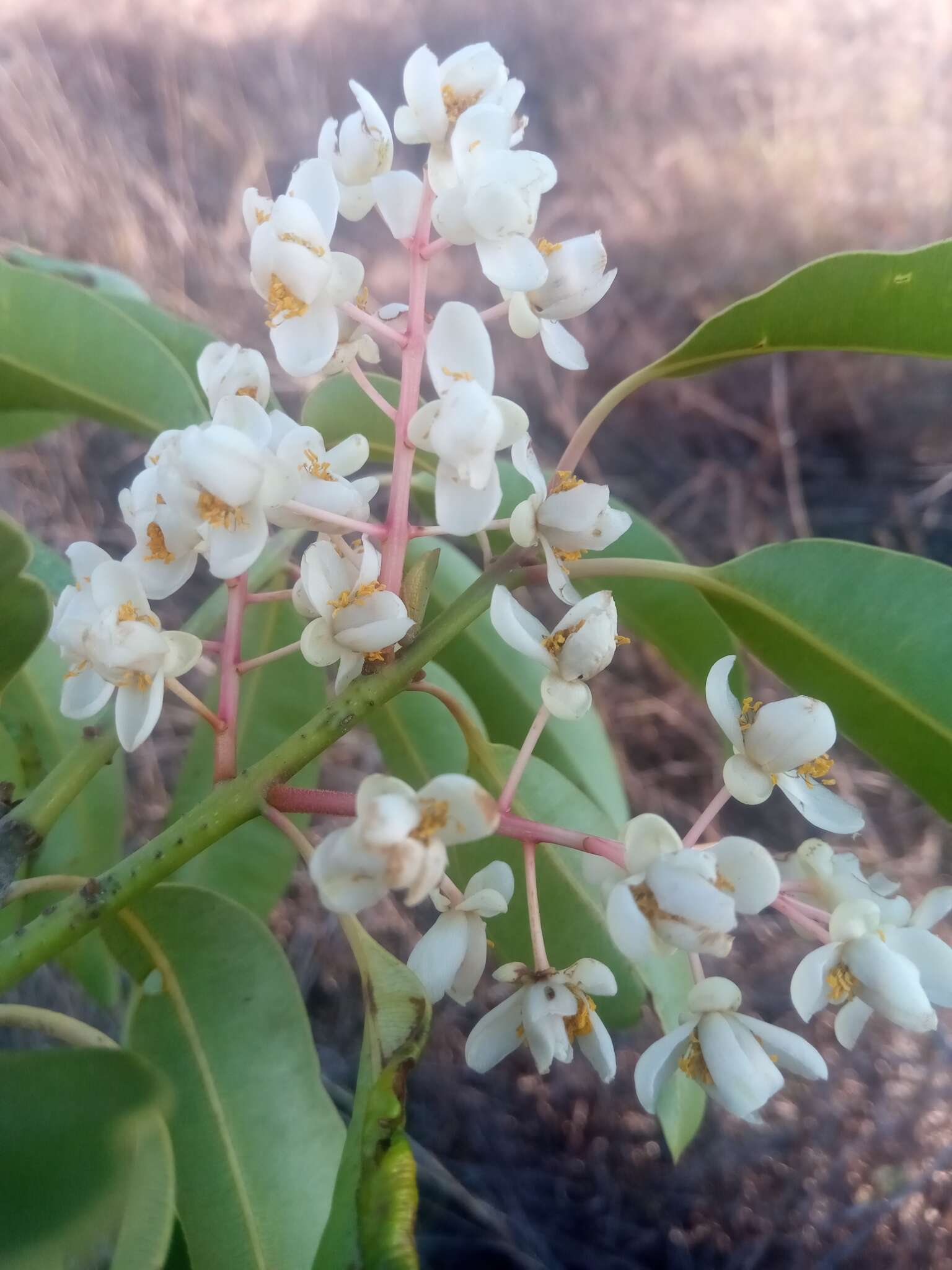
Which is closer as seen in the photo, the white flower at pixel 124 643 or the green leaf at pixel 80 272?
the white flower at pixel 124 643

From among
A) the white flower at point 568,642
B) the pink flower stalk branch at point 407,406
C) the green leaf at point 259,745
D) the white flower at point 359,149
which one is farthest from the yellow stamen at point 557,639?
the green leaf at point 259,745

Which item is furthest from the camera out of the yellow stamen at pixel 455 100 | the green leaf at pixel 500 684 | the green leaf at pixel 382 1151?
the green leaf at pixel 500 684

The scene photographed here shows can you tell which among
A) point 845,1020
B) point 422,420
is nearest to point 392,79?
point 422,420

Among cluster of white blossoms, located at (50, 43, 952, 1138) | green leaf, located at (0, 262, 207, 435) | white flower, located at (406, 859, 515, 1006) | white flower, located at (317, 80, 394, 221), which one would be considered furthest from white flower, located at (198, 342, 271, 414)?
white flower, located at (406, 859, 515, 1006)

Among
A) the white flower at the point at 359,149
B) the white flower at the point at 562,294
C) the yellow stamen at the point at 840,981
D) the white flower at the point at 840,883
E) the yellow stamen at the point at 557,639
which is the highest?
the white flower at the point at 359,149

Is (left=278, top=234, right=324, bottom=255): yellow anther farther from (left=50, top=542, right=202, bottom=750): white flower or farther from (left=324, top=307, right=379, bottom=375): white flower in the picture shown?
(left=50, top=542, right=202, bottom=750): white flower

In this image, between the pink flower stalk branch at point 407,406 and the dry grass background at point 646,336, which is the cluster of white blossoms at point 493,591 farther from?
the dry grass background at point 646,336

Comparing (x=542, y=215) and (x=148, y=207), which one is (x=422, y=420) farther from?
(x=148, y=207)
